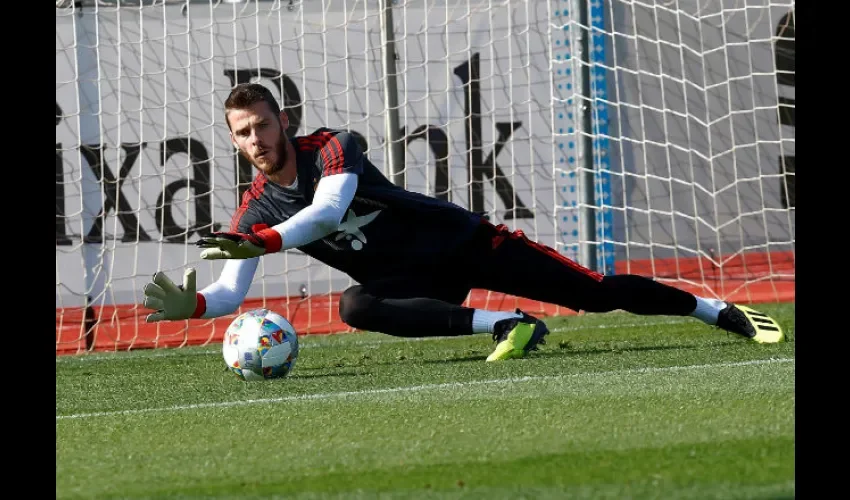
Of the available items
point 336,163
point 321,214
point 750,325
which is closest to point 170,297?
point 321,214

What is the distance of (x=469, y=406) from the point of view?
161 inches

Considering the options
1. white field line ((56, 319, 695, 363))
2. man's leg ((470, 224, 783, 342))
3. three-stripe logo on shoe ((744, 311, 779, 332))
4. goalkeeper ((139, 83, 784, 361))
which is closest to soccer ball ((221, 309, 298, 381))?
goalkeeper ((139, 83, 784, 361))

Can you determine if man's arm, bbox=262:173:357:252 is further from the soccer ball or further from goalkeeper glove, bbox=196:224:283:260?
the soccer ball

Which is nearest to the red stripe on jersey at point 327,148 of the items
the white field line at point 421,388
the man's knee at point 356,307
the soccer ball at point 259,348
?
the man's knee at point 356,307

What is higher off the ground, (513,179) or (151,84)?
(151,84)

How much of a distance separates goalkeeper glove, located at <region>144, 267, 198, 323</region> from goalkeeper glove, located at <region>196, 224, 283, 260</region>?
40cm

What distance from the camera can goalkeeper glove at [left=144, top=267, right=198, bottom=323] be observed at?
554 centimetres

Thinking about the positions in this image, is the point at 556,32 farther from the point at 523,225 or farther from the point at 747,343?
the point at 747,343

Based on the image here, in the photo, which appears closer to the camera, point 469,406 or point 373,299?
point 469,406

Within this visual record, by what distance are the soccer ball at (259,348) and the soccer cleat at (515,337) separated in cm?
92

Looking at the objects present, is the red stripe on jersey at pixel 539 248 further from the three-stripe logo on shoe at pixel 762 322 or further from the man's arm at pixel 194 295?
the man's arm at pixel 194 295

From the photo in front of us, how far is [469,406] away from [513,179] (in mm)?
5008
